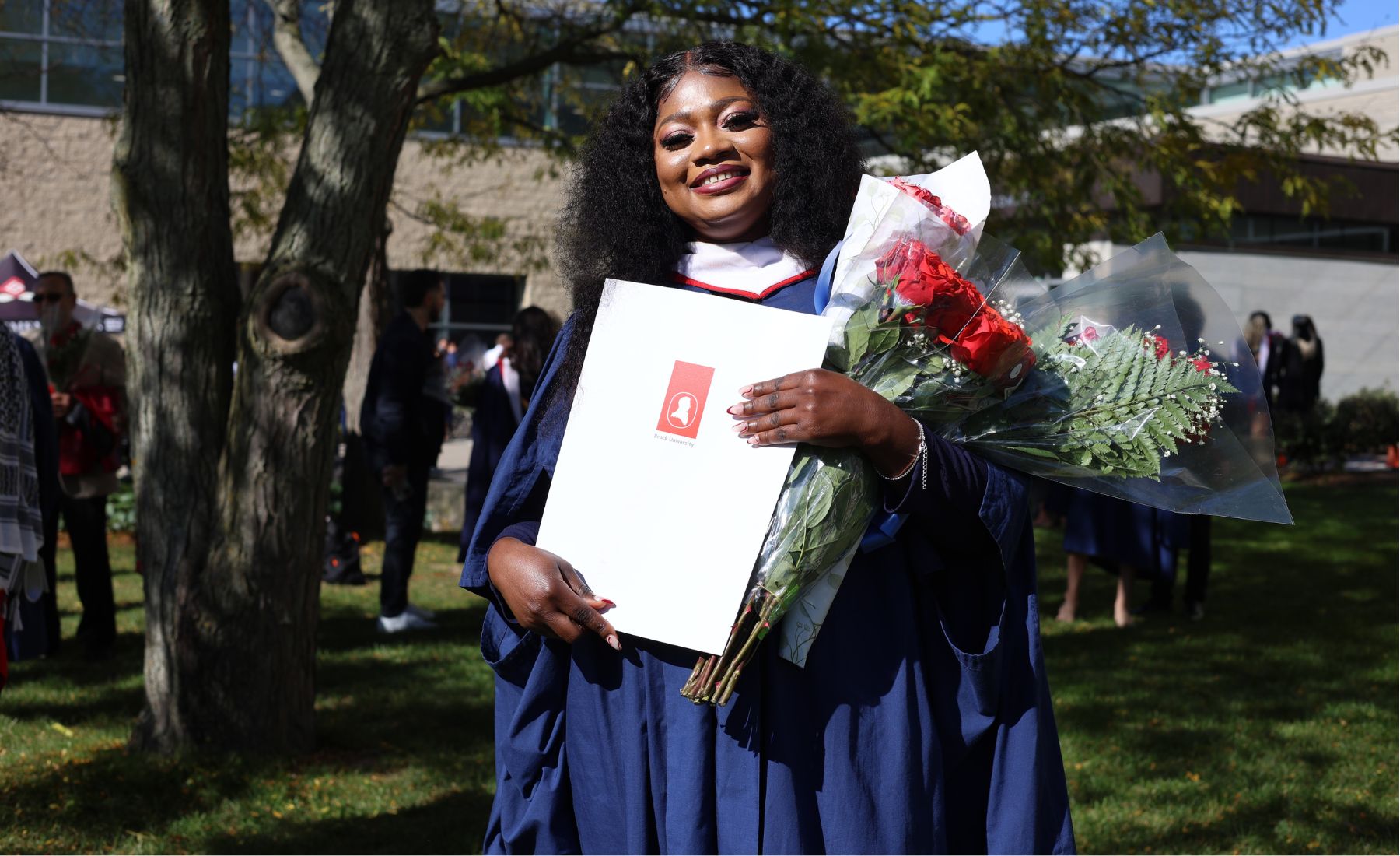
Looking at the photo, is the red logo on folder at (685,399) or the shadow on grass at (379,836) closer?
the red logo on folder at (685,399)

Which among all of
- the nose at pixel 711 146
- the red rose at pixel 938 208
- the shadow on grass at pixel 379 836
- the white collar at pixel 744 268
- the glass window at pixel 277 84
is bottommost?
the shadow on grass at pixel 379 836

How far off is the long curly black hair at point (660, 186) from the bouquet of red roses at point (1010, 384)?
0.83 ft

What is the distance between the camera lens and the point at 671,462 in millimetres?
2227

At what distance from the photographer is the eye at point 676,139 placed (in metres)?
2.44

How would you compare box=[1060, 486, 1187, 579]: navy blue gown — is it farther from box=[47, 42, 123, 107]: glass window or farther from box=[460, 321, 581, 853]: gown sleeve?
box=[47, 42, 123, 107]: glass window

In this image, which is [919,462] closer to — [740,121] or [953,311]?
[953,311]

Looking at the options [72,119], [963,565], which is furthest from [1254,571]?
[72,119]

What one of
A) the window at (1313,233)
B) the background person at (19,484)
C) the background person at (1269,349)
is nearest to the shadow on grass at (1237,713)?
the background person at (19,484)

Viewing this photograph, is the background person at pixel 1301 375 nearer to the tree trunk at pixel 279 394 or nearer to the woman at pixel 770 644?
the tree trunk at pixel 279 394

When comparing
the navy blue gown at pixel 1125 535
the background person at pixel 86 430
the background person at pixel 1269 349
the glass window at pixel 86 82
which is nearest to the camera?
the background person at pixel 86 430

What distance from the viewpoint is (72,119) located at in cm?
2133

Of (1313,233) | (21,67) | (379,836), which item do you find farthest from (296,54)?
A: (1313,233)

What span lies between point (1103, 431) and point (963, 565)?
343mm

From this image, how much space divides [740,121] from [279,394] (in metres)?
3.10
